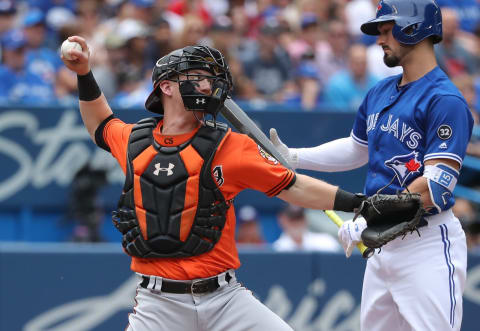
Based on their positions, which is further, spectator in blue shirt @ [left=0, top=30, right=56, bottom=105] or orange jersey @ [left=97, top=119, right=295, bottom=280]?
spectator in blue shirt @ [left=0, top=30, right=56, bottom=105]

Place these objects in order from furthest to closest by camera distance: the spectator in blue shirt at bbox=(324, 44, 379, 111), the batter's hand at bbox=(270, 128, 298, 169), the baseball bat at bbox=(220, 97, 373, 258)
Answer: the spectator in blue shirt at bbox=(324, 44, 379, 111), the batter's hand at bbox=(270, 128, 298, 169), the baseball bat at bbox=(220, 97, 373, 258)

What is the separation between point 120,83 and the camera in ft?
30.7

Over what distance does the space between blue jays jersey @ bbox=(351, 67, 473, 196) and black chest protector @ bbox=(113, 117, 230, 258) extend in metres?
0.98

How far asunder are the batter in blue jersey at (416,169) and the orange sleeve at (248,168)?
25.8 inches

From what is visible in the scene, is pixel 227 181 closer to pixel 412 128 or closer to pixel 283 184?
pixel 283 184

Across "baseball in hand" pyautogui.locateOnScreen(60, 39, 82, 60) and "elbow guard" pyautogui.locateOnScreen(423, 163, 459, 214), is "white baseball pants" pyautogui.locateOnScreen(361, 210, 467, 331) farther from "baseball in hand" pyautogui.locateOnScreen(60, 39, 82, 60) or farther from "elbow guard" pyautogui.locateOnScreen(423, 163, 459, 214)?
"baseball in hand" pyautogui.locateOnScreen(60, 39, 82, 60)

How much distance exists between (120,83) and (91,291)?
8.78 feet

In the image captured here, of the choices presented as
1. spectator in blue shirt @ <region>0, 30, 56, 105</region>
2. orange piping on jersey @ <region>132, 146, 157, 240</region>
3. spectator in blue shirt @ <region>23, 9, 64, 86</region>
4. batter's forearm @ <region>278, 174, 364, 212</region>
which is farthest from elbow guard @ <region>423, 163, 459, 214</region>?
spectator in blue shirt @ <region>23, 9, 64, 86</region>

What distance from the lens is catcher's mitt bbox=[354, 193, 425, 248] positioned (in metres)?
4.52

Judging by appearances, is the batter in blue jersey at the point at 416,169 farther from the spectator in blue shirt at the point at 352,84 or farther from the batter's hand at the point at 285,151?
the spectator in blue shirt at the point at 352,84

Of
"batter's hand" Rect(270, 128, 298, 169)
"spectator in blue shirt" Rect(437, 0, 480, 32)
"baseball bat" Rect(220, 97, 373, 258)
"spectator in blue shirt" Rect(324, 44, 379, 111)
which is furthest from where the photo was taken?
"spectator in blue shirt" Rect(437, 0, 480, 32)

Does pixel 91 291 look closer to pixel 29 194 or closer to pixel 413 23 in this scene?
pixel 29 194

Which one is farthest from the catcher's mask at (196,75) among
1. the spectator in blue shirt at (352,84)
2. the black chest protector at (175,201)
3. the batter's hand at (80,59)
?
the spectator in blue shirt at (352,84)

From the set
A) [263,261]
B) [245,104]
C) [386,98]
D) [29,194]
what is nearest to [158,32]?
[245,104]
